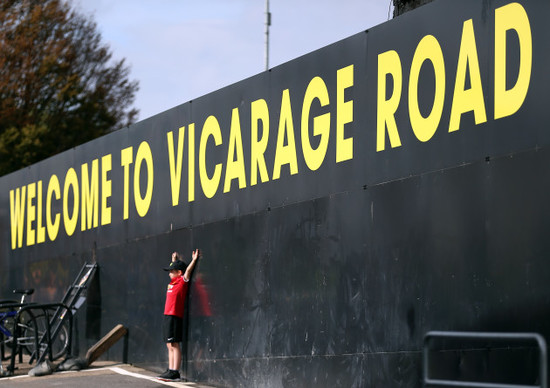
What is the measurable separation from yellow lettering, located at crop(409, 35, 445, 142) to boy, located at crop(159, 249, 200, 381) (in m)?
4.30

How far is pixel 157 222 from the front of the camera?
44.5 feet

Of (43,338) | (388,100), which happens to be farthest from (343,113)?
(43,338)

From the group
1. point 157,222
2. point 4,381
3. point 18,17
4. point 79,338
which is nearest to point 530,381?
point 157,222

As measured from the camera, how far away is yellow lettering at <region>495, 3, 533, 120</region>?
313 inches

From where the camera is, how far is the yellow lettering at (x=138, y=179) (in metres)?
13.8

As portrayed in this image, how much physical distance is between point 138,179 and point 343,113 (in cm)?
479

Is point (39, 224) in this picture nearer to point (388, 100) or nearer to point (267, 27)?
point (388, 100)

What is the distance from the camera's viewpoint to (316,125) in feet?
34.4

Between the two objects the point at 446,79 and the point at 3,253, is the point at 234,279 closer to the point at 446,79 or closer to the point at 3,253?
the point at 446,79

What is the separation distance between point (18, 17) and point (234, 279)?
3084 cm

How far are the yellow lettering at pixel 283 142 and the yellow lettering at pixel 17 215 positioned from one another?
317 inches

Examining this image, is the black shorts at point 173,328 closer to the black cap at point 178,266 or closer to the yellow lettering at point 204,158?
the black cap at point 178,266

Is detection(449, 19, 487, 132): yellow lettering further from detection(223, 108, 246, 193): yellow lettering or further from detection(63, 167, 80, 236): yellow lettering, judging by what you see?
detection(63, 167, 80, 236): yellow lettering

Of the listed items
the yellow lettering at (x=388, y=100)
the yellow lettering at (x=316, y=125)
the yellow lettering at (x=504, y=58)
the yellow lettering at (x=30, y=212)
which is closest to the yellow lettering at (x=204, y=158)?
the yellow lettering at (x=316, y=125)
